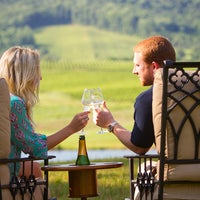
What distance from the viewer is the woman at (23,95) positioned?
21.4 feet

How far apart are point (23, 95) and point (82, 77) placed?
75.1 m

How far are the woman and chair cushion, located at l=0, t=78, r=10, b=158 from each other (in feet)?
1.08

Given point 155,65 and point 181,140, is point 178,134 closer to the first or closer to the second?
point 181,140

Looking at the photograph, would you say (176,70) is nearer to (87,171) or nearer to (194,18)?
(87,171)

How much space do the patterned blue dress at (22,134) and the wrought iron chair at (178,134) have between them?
0.81 metres

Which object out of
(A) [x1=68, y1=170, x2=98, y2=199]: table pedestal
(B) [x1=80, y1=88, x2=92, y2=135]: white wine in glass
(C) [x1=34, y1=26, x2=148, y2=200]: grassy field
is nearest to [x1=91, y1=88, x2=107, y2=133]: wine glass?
(B) [x1=80, y1=88, x2=92, y2=135]: white wine in glass

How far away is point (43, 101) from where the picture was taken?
68375 mm

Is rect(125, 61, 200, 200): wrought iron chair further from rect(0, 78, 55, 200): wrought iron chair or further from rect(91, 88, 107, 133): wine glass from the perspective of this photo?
rect(0, 78, 55, 200): wrought iron chair

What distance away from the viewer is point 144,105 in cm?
640

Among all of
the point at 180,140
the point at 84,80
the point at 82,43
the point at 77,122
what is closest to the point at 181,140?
the point at 180,140

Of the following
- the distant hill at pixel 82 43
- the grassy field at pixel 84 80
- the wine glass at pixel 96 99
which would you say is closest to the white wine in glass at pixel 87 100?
the wine glass at pixel 96 99

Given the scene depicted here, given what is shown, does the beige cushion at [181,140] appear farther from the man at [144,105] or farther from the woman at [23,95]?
the woman at [23,95]

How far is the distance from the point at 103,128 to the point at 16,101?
2.02ft

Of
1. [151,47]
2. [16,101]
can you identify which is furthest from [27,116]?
[151,47]
